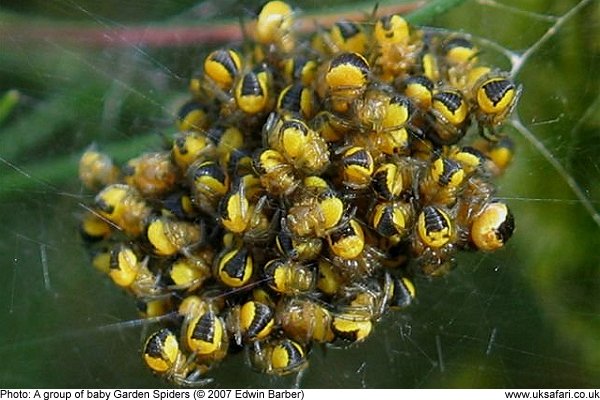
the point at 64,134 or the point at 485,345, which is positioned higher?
the point at 64,134

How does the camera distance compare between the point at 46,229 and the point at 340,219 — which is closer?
the point at 340,219

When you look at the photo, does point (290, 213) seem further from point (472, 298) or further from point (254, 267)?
point (472, 298)

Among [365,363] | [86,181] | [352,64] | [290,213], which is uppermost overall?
[352,64]

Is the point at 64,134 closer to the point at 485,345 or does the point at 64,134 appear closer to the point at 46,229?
the point at 46,229

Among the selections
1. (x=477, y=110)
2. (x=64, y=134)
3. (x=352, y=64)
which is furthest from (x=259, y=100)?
(x=64, y=134)
